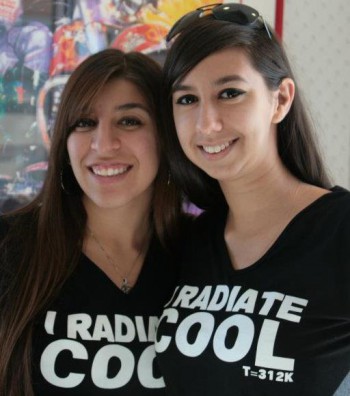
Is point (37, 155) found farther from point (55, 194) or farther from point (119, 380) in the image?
point (119, 380)

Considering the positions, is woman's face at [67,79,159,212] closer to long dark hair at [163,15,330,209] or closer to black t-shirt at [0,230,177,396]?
long dark hair at [163,15,330,209]

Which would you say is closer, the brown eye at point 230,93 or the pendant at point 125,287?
the brown eye at point 230,93

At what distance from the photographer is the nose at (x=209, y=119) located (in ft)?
3.49

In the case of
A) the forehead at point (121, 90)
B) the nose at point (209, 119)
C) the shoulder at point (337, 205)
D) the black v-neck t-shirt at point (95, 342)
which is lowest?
the black v-neck t-shirt at point (95, 342)

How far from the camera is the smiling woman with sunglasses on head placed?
3.15 ft

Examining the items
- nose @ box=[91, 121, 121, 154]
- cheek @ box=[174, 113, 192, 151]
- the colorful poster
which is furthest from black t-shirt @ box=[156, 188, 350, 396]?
the colorful poster

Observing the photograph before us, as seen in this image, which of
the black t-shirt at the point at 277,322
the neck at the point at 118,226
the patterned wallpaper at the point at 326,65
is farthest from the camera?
the patterned wallpaper at the point at 326,65

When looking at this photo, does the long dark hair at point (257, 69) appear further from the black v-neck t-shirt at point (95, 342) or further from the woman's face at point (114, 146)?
the black v-neck t-shirt at point (95, 342)

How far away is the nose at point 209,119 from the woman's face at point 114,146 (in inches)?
9.7

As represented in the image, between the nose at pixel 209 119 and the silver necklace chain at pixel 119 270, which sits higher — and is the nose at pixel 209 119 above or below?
above

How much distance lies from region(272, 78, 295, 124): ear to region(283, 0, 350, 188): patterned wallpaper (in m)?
0.84

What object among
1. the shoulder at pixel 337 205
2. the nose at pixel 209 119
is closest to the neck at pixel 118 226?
the nose at pixel 209 119

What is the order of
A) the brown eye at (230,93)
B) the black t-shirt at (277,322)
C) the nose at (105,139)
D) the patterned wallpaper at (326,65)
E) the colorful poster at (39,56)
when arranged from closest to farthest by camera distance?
the black t-shirt at (277,322)
the brown eye at (230,93)
the nose at (105,139)
the colorful poster at (39,56)
the patterned wallpaper at (326,65)

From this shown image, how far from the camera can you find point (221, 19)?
1098mm
